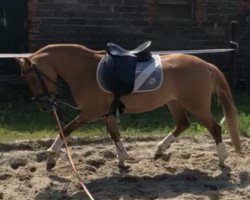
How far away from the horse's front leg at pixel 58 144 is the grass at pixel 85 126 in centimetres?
190

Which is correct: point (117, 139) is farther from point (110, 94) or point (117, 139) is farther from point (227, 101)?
point (227, 101)

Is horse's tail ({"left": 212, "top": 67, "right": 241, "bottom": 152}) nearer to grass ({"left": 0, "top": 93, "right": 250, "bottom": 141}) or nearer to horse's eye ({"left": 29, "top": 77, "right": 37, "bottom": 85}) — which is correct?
grass ({"left": 0, "top": 93, "right": 250, "bottom": 141})

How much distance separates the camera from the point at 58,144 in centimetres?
708

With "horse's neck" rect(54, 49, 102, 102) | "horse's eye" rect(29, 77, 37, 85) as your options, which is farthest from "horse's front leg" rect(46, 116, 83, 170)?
"horse's eye" rect(29, 77, 37, 85)

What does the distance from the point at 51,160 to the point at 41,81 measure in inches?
39.5

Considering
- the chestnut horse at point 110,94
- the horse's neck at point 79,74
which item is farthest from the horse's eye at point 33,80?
the horse's neck at point 79,74

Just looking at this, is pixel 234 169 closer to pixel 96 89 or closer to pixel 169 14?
pixel 96 89

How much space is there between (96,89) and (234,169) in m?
2.01

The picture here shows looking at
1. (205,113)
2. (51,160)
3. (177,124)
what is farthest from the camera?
(177,124)

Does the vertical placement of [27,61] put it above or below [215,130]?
above

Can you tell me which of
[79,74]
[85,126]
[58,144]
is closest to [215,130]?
[79,74]

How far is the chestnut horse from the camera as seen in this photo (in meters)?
6.86

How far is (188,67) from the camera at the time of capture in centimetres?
729

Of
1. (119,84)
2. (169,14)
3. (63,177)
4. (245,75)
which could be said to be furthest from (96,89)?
(245,75)
